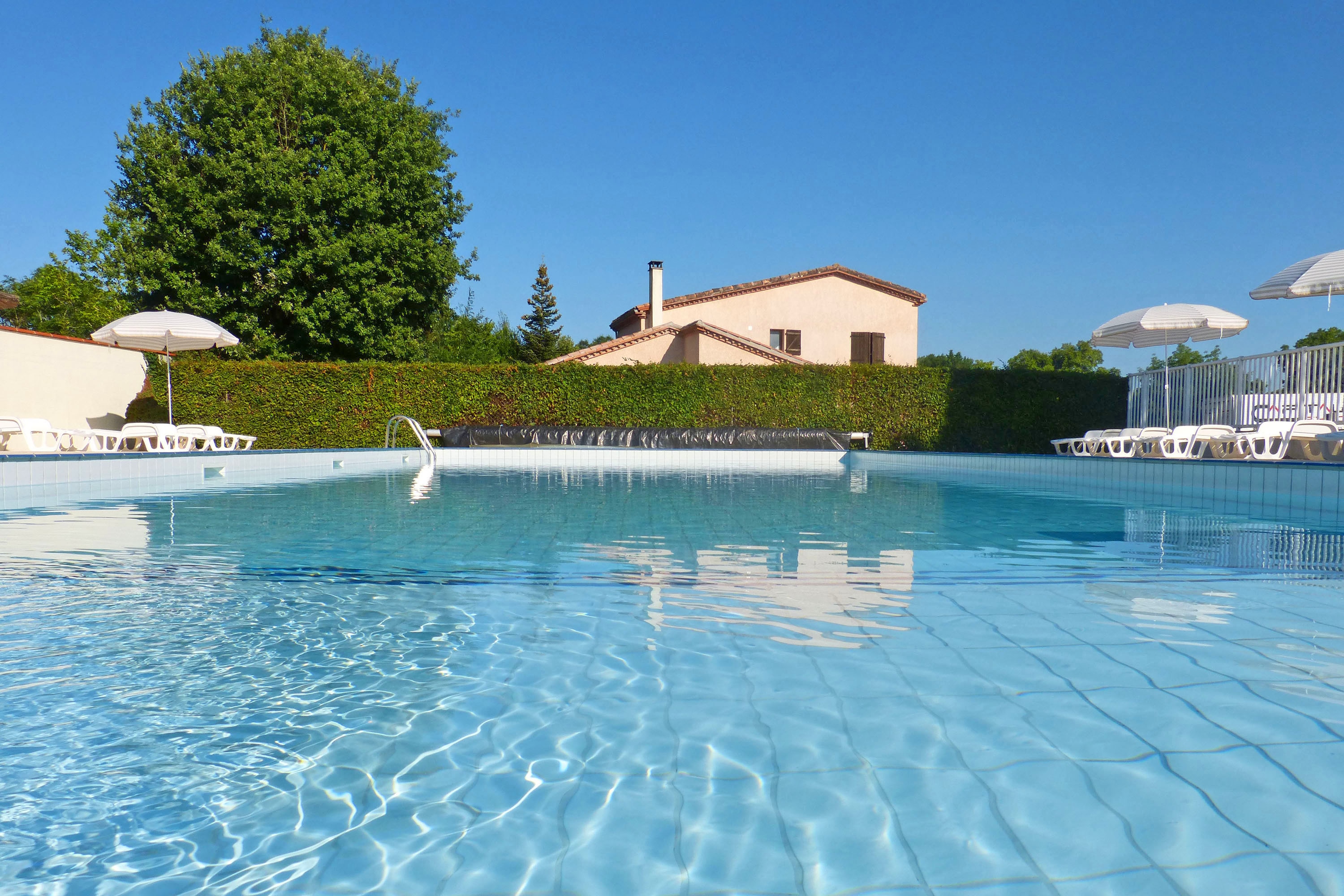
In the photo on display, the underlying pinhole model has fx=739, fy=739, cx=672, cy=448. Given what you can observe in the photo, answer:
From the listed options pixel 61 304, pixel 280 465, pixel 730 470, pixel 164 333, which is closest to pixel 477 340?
pixel 61 304

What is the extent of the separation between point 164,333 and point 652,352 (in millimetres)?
16296

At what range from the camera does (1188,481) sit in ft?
31.4

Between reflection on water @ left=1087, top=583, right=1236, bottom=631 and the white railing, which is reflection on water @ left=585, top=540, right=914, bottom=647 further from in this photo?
the white railing

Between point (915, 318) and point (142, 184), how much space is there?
85.6 ft

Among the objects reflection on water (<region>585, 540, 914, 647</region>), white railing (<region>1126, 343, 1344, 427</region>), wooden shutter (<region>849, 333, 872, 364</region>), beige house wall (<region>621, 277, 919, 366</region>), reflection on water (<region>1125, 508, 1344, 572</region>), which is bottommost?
reflection on water (<region>585, 540, 914, 647</region>)

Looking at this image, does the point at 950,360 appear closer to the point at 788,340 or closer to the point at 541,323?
the point at 541,323

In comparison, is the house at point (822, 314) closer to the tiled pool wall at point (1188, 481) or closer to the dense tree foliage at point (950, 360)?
the tiled pool wall at point (1188, 481)

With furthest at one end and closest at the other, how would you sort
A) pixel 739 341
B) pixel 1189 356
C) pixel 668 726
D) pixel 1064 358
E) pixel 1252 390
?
pixel 1064 358
pixel 1189 356
pixel 739 341
pixel 1252 390
pixel 668 726

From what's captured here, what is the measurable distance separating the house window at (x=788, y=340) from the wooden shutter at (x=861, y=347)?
6.43ft

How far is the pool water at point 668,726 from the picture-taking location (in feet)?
5.13

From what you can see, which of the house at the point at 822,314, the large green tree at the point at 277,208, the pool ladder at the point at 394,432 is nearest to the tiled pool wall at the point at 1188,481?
the pool ladder at the point at 394,432

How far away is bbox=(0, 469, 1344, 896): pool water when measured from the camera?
1.56m

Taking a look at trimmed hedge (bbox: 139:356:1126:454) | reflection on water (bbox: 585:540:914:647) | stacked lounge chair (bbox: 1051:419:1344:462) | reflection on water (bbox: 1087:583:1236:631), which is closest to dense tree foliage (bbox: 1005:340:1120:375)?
trimmed hedge (bbox: 139:356:1126:454)

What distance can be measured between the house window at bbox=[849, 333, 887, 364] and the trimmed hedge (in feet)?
26.7
